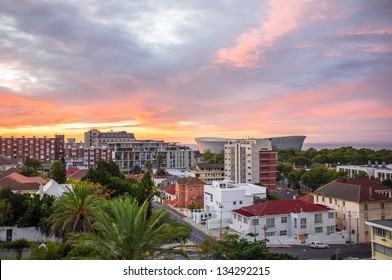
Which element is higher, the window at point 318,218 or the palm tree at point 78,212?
the palm tree at point 78,212

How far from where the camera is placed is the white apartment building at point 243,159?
52.2 feet

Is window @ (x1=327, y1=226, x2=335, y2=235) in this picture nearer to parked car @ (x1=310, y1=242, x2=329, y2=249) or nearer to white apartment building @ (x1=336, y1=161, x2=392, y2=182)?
parked car @ (x1=310, y1=242, x2=329, y2=249)

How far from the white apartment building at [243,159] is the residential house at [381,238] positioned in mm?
10510

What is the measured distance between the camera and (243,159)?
17.0 m

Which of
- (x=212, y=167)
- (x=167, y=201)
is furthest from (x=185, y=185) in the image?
(x=212, y=167)

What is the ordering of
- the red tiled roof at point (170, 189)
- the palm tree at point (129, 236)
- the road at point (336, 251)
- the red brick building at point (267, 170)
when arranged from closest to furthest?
the palm tree at point (129, 236)
the road at point (336, 251)
the red tiled roof at point (170, 189)
the red brick building at point (267, 170)

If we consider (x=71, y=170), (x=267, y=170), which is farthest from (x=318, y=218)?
(x=267, y=170)

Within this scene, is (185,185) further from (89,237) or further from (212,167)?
(89,237)

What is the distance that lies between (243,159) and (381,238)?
42.1 ft

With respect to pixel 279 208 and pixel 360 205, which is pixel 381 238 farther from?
pixel 279 208

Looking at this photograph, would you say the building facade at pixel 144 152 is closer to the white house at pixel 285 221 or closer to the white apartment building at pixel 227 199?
the white apartment building at pixel 227 199

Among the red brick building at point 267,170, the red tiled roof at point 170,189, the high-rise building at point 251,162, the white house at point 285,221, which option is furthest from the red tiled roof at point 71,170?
the red brick building at point 267,170

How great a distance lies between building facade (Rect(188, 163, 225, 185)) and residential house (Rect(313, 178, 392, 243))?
861 cm
